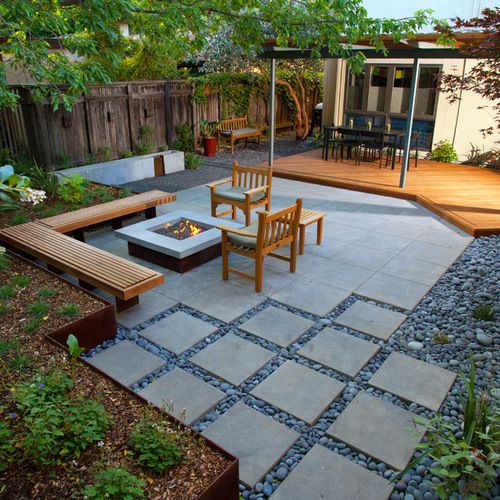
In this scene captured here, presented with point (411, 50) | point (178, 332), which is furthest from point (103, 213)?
point (411, 50)

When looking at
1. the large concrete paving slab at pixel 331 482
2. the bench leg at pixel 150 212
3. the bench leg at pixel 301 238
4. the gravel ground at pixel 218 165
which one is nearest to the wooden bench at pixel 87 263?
the bench leg at pixel 150 212

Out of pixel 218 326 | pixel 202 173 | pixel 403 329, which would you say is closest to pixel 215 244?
pixel 218 326

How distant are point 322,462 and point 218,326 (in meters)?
1.72

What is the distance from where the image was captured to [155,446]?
2410 millimetres

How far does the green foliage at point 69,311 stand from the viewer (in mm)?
3844

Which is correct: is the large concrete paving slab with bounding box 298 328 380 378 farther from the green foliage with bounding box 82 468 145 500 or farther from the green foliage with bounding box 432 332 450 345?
the green foliage with bounding box 82 468 145 500

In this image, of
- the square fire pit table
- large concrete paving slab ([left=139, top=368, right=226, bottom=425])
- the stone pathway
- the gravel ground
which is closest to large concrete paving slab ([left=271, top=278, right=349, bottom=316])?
the stone pathway

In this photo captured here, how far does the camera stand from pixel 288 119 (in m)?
15.9

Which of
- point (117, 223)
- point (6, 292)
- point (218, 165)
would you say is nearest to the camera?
point (6, 292)

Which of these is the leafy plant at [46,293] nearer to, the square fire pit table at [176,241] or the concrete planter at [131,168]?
the square fire pit table at [176,241]

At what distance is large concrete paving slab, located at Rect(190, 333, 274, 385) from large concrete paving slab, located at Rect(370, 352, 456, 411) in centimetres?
89

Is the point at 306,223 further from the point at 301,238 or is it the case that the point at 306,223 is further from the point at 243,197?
the point at 243,197

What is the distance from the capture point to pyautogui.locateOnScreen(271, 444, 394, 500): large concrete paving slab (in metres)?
2.52

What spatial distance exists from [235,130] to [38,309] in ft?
31.7
